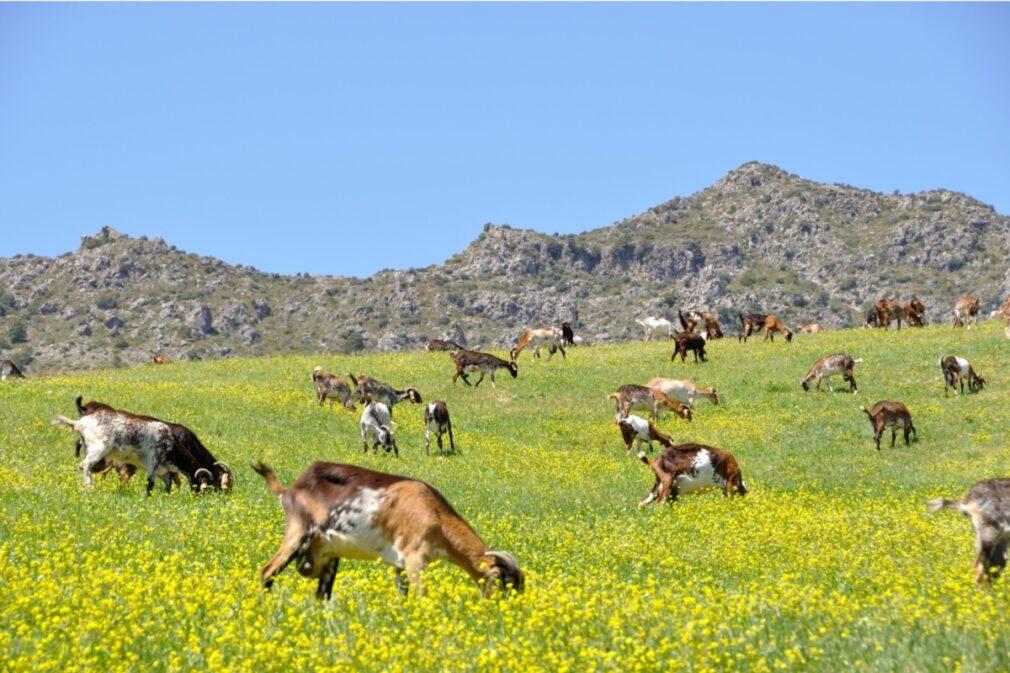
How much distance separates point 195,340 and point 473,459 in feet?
493

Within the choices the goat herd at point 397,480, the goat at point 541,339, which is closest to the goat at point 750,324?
the goat at point 541,339

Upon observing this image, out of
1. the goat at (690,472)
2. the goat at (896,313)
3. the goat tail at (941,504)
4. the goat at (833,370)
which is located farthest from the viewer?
the goat at (896,313)

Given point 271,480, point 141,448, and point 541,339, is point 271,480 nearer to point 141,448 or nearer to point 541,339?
point 141,448

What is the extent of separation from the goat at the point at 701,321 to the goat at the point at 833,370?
15.3 m

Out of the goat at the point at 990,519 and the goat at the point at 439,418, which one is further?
the goat at the point at 439,418

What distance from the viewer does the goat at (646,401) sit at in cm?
3531

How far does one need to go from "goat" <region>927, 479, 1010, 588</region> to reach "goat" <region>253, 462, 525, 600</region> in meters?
5.93

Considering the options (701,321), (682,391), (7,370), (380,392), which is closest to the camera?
(380,392)

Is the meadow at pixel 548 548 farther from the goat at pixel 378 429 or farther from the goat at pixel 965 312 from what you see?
the goat at pixel 965 312

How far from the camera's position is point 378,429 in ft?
91.1

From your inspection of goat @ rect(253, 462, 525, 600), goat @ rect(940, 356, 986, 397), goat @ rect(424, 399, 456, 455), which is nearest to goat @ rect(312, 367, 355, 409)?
goat @ rect(424, 399, 456, 455)

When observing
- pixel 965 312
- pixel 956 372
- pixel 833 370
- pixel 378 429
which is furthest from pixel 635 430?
pixel 965 312

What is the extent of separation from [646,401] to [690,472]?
14558 millimetres

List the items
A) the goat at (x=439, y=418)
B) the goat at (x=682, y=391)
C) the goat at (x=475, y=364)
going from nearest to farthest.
Answer: the goat at (x=439, y=418) → the goat at (x=682, y=391) → the goat at (x=475, y=364)
